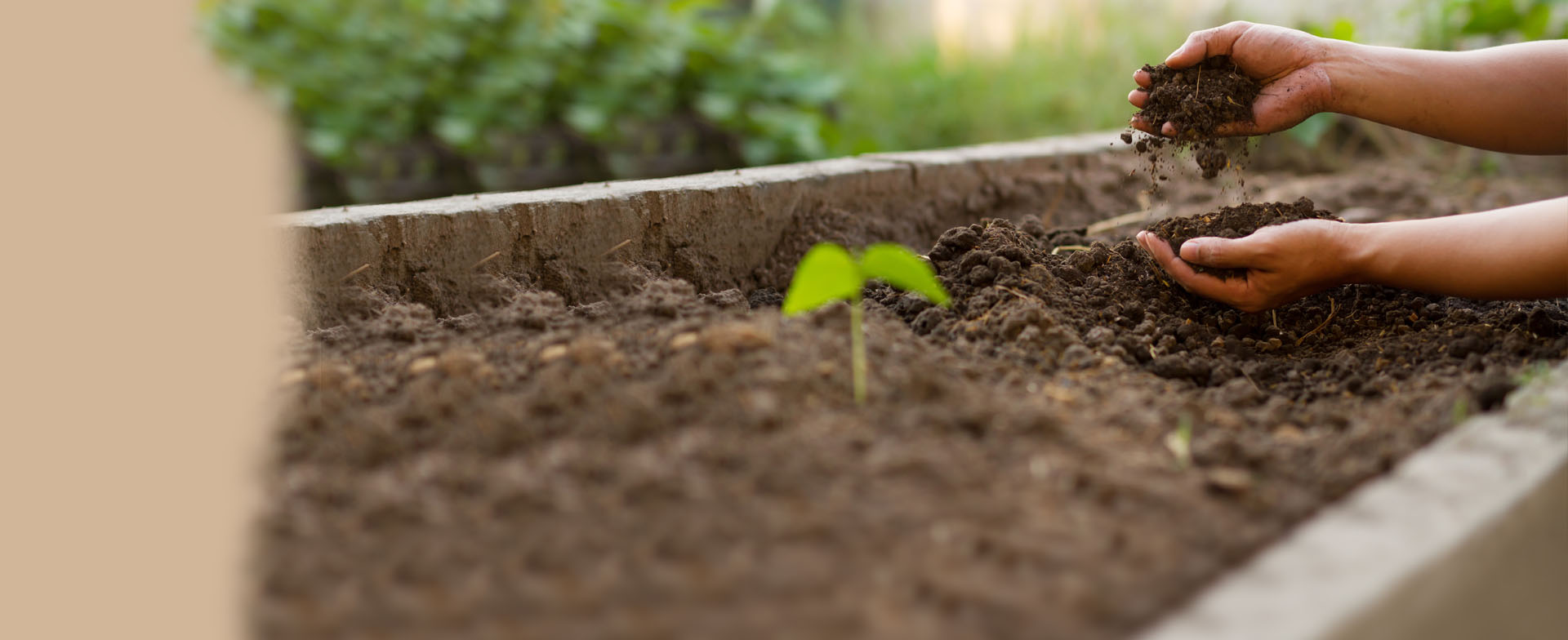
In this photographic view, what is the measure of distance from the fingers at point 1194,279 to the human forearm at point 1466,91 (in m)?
0.47

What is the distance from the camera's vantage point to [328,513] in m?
1.07

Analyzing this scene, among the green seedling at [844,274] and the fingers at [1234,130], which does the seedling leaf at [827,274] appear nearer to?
the green seedling at [844,274]

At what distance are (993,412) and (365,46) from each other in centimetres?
495

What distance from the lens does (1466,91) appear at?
77.2 inches

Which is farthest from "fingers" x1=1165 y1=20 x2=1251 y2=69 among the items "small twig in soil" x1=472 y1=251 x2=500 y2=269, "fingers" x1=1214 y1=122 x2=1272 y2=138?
"small twig in soil" x1=472 y1=251 x2=500 y2=269

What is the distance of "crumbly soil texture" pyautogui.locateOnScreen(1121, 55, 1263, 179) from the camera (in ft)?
6.41

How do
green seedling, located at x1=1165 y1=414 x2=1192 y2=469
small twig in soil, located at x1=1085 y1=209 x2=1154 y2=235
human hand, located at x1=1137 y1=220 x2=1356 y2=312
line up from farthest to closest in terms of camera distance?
small twig in soil, located at x1=1085 y1=209 x2=1154 y2=235
human hand, located at x1=1137 y1=220 x2=1356 y2=312
green seedling, located at x1=1165 y1=414 x2=1192 y2=469

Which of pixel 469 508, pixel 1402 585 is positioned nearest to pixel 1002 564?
pixel 1402 585

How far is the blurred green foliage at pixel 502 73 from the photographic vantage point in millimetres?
5004

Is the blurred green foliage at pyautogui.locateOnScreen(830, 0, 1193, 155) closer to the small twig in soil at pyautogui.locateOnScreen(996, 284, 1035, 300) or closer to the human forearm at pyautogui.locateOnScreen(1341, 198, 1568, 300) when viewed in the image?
the small twig in soil at pyautogui.locateOnScreen(996, 284, 1035, 300)

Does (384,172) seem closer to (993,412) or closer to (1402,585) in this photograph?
(993,412)

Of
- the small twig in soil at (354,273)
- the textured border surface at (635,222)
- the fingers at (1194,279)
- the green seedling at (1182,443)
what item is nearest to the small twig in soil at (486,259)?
the textured border surface at (635,222)

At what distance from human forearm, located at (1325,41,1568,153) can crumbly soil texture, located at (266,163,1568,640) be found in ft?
1.17

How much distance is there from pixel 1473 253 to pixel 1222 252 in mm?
340
